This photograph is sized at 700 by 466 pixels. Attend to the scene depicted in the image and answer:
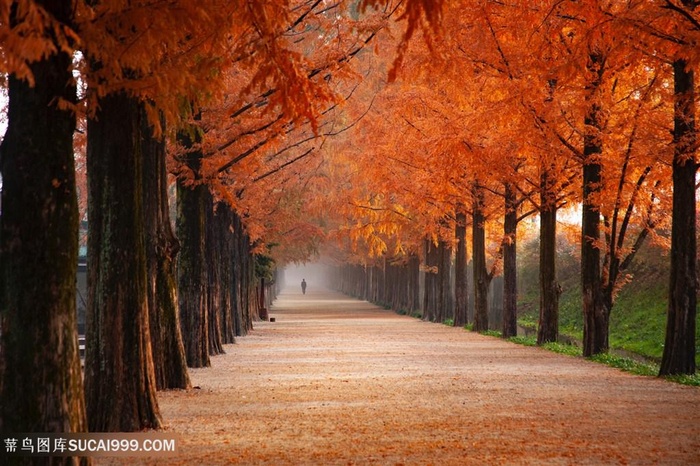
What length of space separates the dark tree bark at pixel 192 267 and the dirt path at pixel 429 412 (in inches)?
35.4

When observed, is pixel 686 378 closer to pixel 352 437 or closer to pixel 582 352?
pixel 582 352

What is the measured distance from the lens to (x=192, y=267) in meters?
20.7

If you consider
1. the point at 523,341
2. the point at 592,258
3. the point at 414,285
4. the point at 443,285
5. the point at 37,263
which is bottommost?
the point at 523,341

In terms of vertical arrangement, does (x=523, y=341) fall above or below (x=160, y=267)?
below

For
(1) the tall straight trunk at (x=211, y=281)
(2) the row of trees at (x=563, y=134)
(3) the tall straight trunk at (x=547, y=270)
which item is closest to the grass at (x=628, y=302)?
(3) the tall straight trunk at (x=547, y=270)

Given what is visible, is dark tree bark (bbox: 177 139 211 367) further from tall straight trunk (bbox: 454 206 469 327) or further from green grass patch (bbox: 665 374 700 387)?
tall straight trunk (bbox: 454 206 469 327)

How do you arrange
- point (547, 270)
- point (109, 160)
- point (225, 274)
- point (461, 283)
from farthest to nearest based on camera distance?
point (461, 283) → point (225, 274) → point (547, 270) → point (109, 160)

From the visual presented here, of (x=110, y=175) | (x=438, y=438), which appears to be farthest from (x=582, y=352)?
(x=110, y=175)

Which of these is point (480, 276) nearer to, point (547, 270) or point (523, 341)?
point (523, 341)

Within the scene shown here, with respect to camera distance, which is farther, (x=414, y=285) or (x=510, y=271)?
(x=414, y=285)

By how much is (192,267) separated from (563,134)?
871cm

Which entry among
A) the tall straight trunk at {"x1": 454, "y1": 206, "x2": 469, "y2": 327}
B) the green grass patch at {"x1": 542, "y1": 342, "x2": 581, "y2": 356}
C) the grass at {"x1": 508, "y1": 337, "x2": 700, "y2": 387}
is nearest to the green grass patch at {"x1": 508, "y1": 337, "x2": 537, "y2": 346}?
the grass at {"x1": 508, "y1": 337, "x2": 700, "y2": 387}

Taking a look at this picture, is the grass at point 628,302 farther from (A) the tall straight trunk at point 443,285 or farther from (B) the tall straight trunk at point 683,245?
(B) the tall straight trunk at point 683,245

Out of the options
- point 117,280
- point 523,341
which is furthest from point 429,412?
point 523,341
